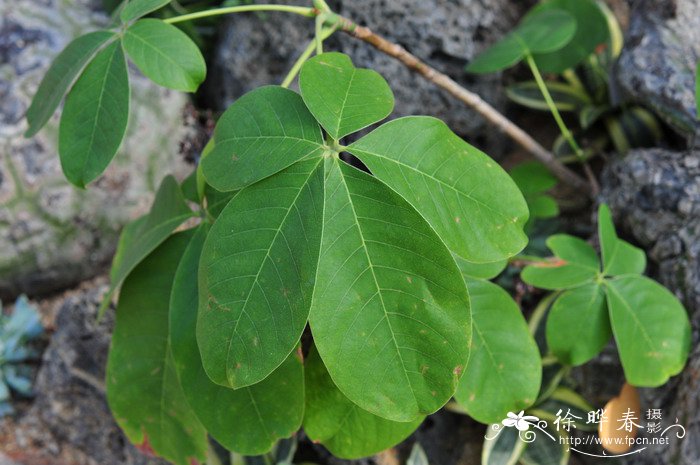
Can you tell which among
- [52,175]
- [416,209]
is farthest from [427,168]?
[52,175]

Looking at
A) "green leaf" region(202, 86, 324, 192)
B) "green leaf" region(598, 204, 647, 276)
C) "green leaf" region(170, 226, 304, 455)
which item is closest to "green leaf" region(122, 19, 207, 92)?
"green leaf" region(202, 86, 324, 192)

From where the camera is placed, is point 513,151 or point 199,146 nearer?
point 199,146

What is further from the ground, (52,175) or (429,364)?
(429,364)

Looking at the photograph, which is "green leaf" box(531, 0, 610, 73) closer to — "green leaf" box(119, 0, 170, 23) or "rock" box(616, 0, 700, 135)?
"rock" box(616, 0, 700, 135)

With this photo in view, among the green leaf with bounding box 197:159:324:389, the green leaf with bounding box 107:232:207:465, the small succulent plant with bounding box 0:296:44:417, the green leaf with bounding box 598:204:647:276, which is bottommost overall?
the small succulent plant with bounding box 0:296:44:417

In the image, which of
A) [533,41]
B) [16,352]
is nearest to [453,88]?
[533,41]

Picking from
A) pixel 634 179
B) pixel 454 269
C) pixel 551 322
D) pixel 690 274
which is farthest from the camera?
pixel 634 179

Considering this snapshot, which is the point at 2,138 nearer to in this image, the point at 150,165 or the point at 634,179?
the point at 150,165
